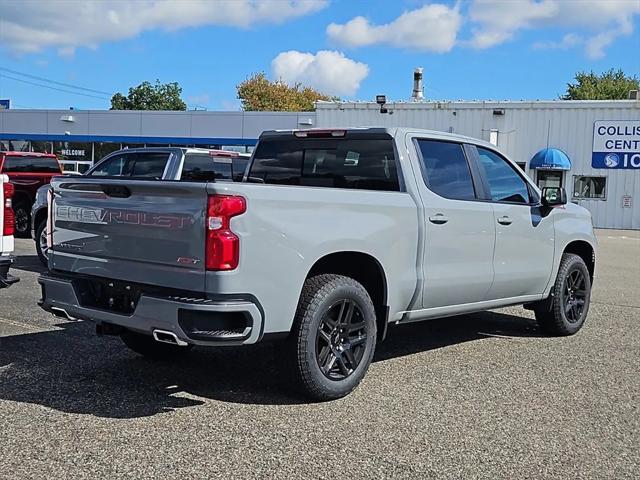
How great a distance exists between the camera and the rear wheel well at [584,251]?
784 centimetres

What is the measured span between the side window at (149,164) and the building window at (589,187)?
22.3 m

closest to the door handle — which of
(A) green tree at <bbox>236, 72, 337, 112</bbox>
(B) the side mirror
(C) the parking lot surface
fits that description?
(C) the parking lot surface

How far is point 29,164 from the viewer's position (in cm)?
1552

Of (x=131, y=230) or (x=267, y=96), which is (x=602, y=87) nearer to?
(x=267, y=96)

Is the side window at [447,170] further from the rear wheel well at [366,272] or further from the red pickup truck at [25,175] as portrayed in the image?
the red pickup truck at [25,175]

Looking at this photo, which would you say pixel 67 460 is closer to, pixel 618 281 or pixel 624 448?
pixel 624 448

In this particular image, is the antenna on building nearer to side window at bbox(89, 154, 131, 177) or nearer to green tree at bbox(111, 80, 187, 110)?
side window at bbox(89, 154, 131, 177)

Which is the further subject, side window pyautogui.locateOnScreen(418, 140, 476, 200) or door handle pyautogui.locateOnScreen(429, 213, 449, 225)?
side window pyautogui.locateOnScreen(418, 140, 476, 200)

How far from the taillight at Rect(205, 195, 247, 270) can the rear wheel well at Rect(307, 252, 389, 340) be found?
0.92 meters

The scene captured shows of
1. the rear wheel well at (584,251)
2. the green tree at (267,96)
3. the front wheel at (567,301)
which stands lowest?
the front wheel at (567,301)

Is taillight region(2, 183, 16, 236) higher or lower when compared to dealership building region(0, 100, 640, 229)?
lower

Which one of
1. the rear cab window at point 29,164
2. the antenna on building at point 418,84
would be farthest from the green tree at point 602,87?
the rear cab window at point 29,164

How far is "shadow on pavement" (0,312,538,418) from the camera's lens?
4863mm

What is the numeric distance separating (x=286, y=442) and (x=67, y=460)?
3.99 ft
